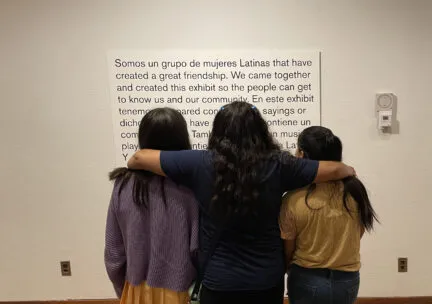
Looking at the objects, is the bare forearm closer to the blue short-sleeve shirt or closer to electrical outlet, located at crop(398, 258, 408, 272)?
the blue short-sleeve shirt

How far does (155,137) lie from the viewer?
107cm

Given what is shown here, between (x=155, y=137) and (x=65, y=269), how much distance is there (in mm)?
1618

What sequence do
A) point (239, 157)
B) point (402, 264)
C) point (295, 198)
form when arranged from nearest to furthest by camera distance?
point (239, 157)
point (295, 198)
point (402, 264)

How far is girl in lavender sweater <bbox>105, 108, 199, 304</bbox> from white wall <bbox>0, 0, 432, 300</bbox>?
40.4 inches

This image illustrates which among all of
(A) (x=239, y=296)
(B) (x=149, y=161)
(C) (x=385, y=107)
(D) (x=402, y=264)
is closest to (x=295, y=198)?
(A) (x=239, y=296)

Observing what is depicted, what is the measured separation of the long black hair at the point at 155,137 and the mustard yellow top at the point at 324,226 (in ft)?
1.38

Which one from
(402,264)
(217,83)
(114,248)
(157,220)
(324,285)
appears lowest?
(402,264)

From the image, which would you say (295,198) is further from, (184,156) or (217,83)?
(217,83)

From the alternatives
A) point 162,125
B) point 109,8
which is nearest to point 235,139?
point 162,125

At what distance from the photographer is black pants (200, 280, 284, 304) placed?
1.05 meters

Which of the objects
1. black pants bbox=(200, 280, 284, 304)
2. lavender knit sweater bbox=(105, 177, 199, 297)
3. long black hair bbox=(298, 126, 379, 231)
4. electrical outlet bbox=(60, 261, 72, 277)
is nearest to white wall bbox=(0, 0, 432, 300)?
electrical outlet bbox=(60, 261, 72, 277)

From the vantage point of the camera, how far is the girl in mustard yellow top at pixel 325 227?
3.53 ft

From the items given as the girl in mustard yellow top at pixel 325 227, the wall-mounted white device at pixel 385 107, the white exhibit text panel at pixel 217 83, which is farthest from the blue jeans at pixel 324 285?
the wall-mounted white device at pixel 385 107

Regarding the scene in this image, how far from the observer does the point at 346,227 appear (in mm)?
1090
